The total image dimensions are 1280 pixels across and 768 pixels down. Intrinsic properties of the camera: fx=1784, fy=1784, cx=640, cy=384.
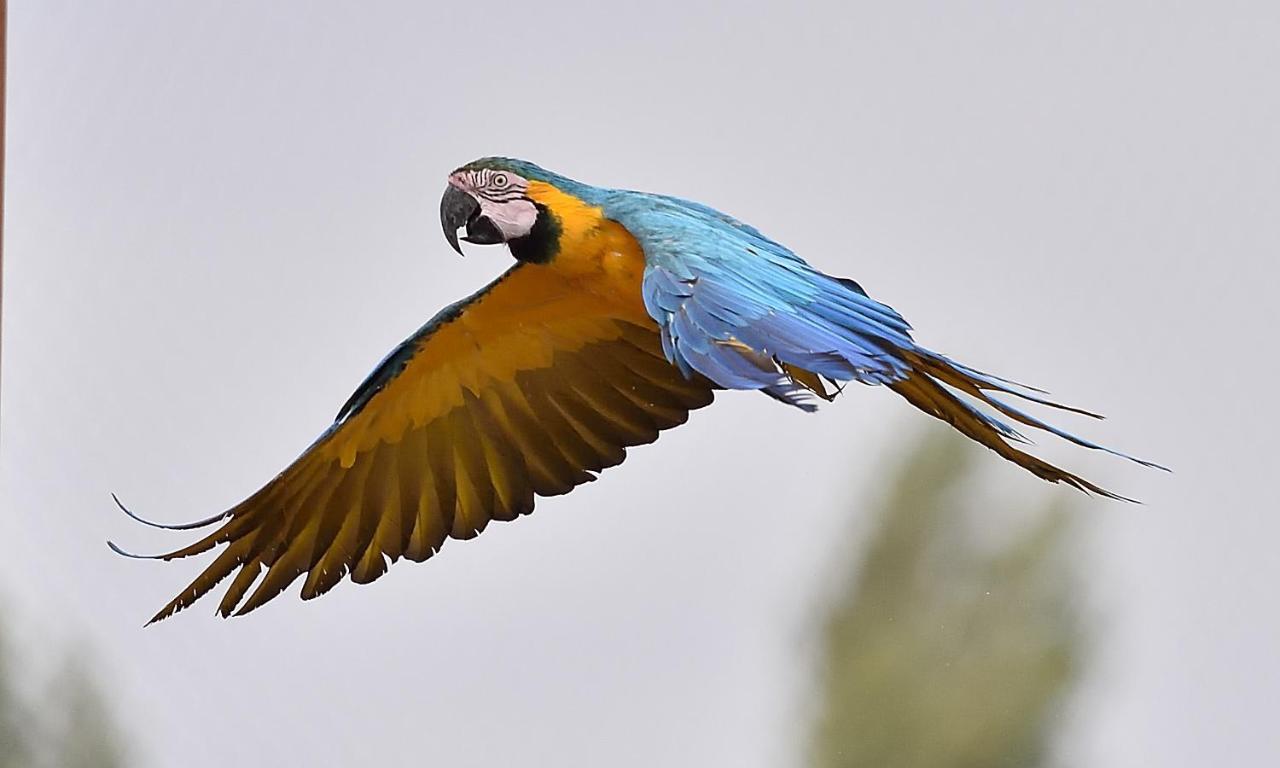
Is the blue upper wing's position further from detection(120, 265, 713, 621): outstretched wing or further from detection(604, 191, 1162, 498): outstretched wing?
detection(120, 265, 713, 621): outstretched wing

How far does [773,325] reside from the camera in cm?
87

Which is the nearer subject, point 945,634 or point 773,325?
point 773,325

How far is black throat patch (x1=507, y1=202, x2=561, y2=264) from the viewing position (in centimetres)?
99

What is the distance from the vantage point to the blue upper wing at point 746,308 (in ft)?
2.78

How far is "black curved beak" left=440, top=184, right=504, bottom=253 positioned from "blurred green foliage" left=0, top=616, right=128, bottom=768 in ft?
3.10

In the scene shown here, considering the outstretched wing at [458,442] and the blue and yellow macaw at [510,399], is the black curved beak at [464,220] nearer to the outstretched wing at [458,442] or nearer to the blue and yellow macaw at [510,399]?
the blue and yellow macaw at [510,399]

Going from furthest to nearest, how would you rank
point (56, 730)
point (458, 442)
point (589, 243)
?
point (56, 730), point (458, 442), point (589, 243)

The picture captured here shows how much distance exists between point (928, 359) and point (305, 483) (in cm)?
43

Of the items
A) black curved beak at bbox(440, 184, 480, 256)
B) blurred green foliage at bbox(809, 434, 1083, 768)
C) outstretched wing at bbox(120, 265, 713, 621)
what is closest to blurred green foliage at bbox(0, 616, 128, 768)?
outstretched wing at bbox(120, 265, 713, 621)

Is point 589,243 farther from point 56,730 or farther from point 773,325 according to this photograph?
point 56,730

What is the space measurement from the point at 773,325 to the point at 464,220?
8.7 inches

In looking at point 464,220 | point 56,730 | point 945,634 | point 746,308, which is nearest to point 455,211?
point 464,220

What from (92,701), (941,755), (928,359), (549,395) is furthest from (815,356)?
(941,755)

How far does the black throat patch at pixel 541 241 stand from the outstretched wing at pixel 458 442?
0.12m
